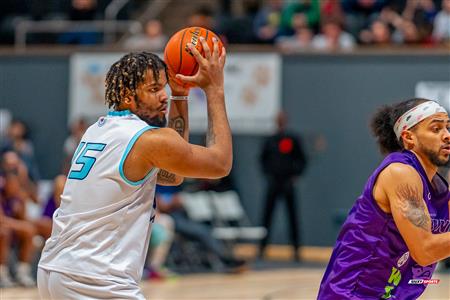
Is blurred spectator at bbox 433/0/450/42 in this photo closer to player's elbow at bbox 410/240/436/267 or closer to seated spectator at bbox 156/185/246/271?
seated spectator at bbox 156/185/246/271

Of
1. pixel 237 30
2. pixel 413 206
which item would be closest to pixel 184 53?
pixel 413 206

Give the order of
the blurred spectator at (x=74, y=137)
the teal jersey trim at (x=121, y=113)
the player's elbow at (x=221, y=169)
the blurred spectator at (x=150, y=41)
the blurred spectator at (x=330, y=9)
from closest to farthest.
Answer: the player's elbow at (x=221, y=169), the teal jersey trim at (x=121, y=113), the blurred spectator at (x=74, y=137), the blurred spectator at (x=330, y=9), the blurred spectator at (x=150, y=41)

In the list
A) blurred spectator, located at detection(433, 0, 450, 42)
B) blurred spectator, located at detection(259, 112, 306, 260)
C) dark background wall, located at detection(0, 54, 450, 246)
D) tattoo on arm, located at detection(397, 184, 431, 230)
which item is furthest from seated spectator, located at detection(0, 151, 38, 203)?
tattoo on arm, located at detection(397, 184, 431, 230)

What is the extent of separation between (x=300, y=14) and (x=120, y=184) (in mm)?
12462

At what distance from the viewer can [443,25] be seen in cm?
1487

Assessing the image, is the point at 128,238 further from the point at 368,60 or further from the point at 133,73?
the point at 368,60

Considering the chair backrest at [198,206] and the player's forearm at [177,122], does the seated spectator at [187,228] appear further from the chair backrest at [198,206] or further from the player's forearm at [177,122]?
the player's forearm at [177,122]

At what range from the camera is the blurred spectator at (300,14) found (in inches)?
631

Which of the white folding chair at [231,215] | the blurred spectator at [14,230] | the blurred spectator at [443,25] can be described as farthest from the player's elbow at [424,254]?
the blurred spectator at [443,25]

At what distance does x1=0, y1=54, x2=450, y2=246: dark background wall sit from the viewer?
15.1 m

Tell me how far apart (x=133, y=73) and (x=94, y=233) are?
698 millimetres

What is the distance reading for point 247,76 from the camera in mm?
15688

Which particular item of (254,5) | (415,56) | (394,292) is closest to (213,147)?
(394,292)

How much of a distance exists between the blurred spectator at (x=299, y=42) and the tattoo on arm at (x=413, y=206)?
11.4 m
